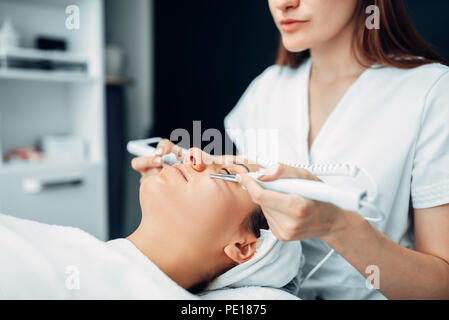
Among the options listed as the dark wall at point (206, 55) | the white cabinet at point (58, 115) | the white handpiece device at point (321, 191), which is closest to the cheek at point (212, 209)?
the white handpiece device at point (321, 191)

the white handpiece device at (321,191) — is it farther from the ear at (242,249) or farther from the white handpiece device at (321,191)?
the ear at (242,249)

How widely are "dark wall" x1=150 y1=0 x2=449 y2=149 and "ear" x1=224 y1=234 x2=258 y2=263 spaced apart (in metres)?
1.22

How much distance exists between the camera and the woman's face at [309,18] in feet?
3.08

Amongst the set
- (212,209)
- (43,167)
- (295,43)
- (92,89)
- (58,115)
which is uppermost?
(295,43)

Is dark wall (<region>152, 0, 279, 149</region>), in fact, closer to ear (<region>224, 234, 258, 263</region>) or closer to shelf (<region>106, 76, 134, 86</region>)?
shelf (<region>106, 76, 134, 86</region>)

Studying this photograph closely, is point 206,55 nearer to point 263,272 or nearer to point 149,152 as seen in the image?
point 149,152

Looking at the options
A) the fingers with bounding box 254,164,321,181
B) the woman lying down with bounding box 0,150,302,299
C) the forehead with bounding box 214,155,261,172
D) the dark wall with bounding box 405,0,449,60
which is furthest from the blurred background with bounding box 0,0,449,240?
the fingers with bounding box 254,164,321,181

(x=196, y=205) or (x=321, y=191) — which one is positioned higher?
(x=321, y=191)

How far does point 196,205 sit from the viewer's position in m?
0.92

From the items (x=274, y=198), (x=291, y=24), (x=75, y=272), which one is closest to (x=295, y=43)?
(x=291, y=24)

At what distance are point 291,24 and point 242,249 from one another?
591 millimetres

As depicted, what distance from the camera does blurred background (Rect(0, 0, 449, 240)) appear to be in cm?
199
